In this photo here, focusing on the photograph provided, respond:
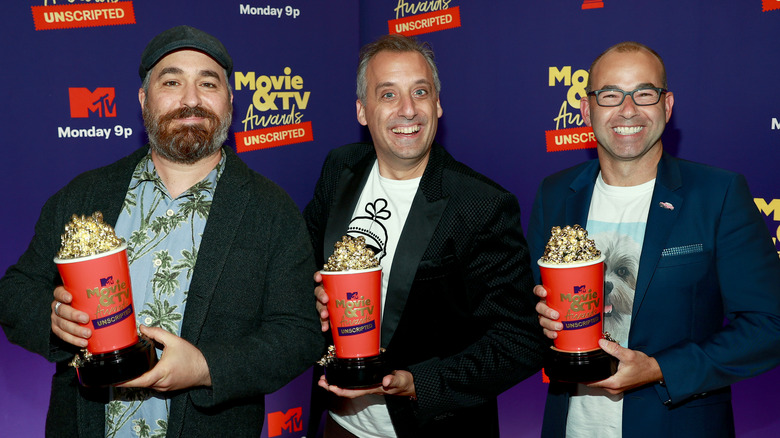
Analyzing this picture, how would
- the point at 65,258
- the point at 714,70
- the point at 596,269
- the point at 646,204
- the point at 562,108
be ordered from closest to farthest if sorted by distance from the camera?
the point at 65,258, the point at 596,269, the point at 646,204, the point at 714,70, the point at 562,108

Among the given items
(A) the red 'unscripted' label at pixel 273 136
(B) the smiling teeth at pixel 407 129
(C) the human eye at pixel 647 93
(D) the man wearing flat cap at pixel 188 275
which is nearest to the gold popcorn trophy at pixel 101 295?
(D) the man wearing flat cap at pixel 188 275

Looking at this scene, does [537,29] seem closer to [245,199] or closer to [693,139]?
[693,139]

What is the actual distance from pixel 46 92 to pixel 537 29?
2.98 metres

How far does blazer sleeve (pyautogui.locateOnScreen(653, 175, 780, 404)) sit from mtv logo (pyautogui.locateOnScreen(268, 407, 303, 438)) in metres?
3.18

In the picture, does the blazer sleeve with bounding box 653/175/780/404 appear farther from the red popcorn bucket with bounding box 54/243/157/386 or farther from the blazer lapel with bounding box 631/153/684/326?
the red popcorn bucket with bounding box 54/243/157/386

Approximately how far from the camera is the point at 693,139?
3604mm

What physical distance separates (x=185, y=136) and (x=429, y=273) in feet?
3.31

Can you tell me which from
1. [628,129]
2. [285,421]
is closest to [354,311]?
[628,129]

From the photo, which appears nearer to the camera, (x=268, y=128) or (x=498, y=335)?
(x=498, y=335)

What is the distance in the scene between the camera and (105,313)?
6.02 ft

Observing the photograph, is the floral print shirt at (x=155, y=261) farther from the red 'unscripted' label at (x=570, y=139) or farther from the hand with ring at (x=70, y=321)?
the red 'unscripted' label at (x=570, y=139)

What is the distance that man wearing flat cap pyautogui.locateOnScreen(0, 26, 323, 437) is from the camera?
2.08 meters

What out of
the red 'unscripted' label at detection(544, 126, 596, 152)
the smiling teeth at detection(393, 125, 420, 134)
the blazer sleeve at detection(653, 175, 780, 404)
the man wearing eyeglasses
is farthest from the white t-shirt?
the red 'unscripted' label at detection(544, 126, 596, 152)

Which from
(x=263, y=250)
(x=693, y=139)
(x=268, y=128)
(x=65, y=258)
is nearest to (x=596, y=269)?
(x=263, y=250)
